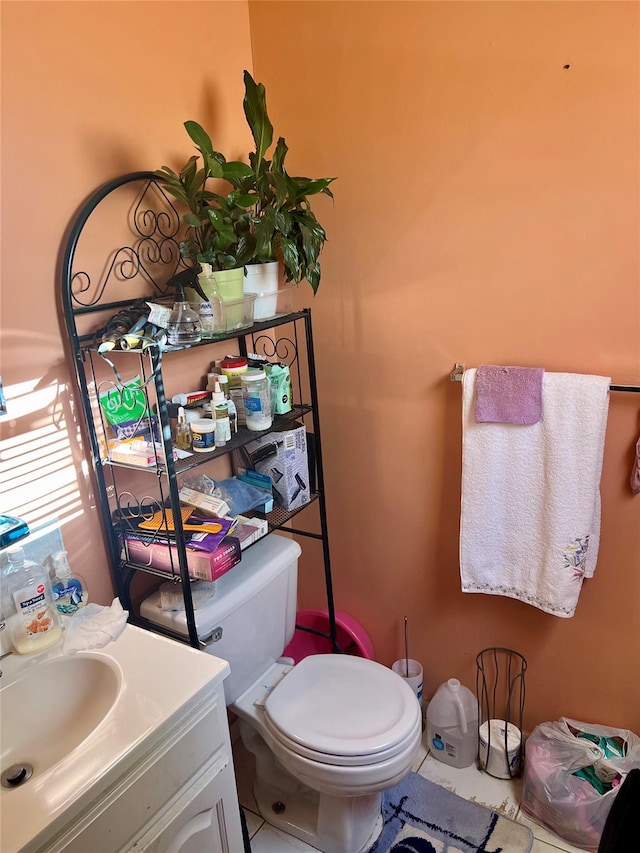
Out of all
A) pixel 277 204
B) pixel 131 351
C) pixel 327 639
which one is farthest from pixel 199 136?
pixel 327 639

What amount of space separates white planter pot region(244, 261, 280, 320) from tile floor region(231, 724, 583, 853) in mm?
1371

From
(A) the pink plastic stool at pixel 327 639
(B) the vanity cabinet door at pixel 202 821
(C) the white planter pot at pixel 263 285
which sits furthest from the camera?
(A) the pink plastic stool at pixel 327 639

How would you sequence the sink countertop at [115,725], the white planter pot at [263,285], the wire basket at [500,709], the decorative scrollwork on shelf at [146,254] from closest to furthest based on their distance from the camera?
the sink countertop at [115,725] → the decorative scrollwork on shelf at [146,254] → the white planter pot at [263,285] → the wire basket at [500,709]

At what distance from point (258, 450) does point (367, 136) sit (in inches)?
36.7

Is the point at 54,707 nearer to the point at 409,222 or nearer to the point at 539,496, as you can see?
the point at 539,496

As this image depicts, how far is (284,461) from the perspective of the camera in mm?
1754

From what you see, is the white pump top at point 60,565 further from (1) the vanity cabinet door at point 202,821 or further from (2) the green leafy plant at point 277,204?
(2) the green leafy plant at point 277,204

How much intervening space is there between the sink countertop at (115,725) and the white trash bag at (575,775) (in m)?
1.08

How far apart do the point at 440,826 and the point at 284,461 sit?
3.69 feet

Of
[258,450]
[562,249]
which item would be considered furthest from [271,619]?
[562,249]

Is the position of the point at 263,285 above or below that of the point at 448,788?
above

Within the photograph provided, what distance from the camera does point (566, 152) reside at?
1473mm

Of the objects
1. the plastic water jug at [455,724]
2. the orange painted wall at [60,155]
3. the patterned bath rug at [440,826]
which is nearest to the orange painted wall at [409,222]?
the orange painted wall at [60,155]

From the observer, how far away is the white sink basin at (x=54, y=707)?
1.15m
